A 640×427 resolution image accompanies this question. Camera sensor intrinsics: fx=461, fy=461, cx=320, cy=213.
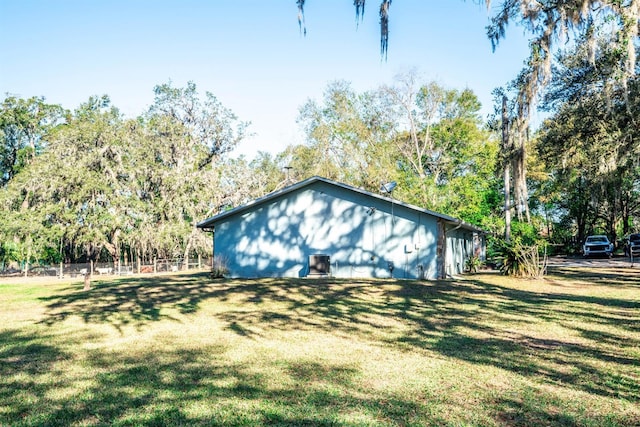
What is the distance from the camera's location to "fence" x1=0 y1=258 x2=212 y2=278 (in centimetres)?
3097

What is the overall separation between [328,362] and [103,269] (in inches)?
1144

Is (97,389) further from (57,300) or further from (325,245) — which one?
(325,245)

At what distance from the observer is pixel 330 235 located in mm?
21438

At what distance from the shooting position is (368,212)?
21.2 meters

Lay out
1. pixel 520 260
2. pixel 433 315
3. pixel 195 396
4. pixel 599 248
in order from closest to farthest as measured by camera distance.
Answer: pixel 195 396, pixel 433 315, pixel 520 260, pixel 599 248

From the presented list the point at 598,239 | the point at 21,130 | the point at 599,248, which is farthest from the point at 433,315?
the point at 21,130

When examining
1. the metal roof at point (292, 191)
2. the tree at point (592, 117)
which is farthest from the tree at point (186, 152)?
the tree at point (592, 117)

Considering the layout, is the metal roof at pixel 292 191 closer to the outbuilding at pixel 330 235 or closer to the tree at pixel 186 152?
the outbuilding at pixel 330 235

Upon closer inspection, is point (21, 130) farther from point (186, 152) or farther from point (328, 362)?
point (328, 362)

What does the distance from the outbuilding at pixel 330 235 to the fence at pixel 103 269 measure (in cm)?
1286

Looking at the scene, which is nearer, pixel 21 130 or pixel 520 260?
pixel 520 260

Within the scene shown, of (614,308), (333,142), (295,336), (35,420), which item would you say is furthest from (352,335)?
(333,142)

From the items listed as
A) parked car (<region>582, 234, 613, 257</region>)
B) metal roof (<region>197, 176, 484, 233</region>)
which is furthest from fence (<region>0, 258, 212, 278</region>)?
parked car (<region>582, 234, 613, 257</region>)

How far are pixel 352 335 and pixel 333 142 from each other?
33803 millimetres
